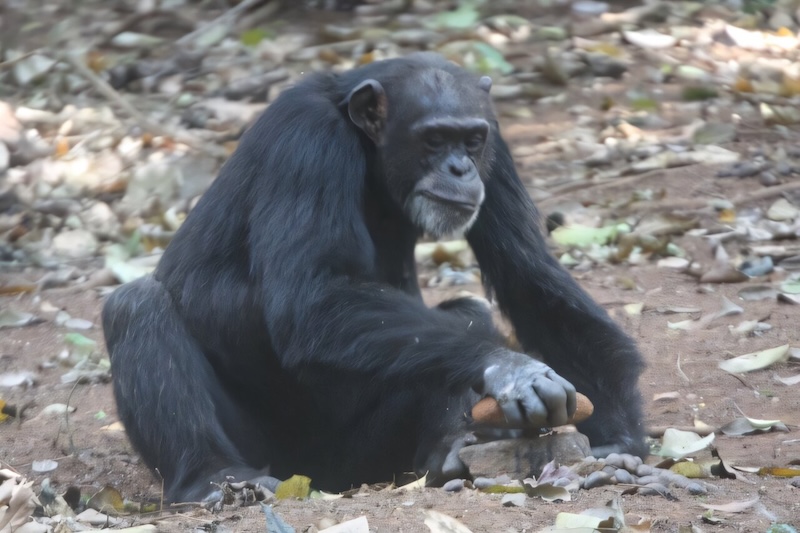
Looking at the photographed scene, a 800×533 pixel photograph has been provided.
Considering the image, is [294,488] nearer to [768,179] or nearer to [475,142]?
[475,142]

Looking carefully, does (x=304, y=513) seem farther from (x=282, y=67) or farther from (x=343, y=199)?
(x=282, y=67)

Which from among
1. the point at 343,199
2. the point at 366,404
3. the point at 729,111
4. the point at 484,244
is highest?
the point at 343,199

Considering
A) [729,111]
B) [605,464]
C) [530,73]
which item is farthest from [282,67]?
[605,464]

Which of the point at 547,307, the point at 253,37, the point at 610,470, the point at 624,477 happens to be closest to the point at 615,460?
the point at 610,470

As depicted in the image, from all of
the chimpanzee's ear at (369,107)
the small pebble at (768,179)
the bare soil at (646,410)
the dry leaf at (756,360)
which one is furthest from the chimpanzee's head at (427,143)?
the small pebble at (768,179)

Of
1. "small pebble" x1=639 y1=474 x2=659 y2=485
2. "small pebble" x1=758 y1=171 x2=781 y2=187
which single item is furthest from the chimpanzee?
"small pebble" x1=758 y1=171 x2=781 y2=187

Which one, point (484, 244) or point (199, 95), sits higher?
point (484, 244)

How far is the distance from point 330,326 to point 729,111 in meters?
7.38

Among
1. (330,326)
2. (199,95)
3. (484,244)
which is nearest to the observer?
(330,326)

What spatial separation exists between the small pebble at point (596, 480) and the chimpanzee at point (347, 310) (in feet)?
1.98

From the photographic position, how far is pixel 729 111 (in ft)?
36.6

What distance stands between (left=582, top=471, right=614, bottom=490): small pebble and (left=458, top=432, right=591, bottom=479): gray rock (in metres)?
0.33

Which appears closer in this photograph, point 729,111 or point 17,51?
point 729,111

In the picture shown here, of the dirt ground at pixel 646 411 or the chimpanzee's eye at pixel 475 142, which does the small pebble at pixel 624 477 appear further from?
the chimpanzee's eye at pixel 475 142
